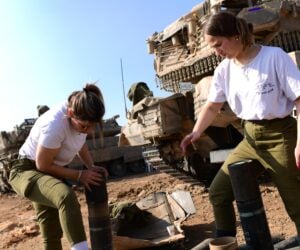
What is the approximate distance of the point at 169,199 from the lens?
6105mm

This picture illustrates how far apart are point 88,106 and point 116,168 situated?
14.8m

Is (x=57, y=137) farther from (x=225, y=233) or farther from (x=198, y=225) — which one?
(x=198, y=225)

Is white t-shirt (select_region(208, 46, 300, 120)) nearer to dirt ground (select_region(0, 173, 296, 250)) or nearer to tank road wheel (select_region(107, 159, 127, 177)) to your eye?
dirt ground (select_region(0, 173, 296, 250))

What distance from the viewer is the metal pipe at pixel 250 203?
2.83m

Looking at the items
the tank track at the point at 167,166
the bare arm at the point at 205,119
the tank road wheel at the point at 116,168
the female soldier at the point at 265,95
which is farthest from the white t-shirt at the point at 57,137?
the tank road wheel at the point at 116,168

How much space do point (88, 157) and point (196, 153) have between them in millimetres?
4444

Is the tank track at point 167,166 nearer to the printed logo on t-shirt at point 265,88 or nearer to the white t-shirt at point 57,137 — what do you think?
the white t-shirt at point 57,137

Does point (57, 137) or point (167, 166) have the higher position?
point (57, 137)

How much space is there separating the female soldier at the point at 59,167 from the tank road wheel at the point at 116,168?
14065mm

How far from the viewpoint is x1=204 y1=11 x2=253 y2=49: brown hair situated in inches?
109

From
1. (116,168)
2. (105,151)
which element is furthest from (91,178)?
(116,168)

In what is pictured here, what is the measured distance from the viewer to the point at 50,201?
3.12 m

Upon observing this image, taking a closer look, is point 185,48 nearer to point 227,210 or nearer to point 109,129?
point 227,210

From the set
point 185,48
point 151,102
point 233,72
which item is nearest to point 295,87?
point 233,72
